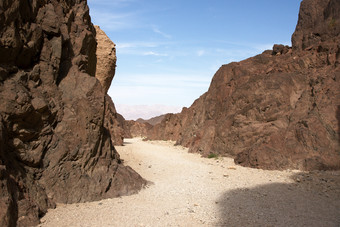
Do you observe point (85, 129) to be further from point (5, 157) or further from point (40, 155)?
point (5, 157)

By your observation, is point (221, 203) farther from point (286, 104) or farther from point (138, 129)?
point (138, 129)

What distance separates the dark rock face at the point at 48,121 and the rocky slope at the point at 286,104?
6.11 metres

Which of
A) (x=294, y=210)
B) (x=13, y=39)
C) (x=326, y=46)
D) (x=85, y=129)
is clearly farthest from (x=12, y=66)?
(x=326, y=46)

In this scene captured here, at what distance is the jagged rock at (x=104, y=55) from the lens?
16.5 m

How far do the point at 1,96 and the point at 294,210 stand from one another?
6128mm

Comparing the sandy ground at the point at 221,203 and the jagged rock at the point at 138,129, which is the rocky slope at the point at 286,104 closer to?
the sandy ground at the point at 221,203

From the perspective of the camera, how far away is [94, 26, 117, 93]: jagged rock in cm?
1648

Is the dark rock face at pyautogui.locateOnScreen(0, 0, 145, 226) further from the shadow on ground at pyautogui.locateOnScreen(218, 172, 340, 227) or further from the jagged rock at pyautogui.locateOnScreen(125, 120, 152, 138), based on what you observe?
the jagged rock at pyautogui.locateOnScreen(125, 120, 152, 138)

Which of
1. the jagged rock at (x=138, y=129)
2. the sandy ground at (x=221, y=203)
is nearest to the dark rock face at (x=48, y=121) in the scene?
the sandy ground at (x=221, y=203)

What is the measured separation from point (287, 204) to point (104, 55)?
1312 cm

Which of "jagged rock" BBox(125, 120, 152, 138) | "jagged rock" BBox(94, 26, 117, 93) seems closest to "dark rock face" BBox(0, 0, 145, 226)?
"jagged rock" BBox(94, 26, 117, 93)

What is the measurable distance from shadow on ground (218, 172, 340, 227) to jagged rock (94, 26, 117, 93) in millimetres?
11563

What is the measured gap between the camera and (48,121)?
6211 mm

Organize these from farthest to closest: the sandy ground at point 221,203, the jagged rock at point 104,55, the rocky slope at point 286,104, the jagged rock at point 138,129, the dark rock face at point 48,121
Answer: the jagged rock at point 138,129 < the jagged rock at point 104,55 < the rocky slope at point 286,104 < the sandy ground at point 221,203 < the dark rock face at point 48,121
